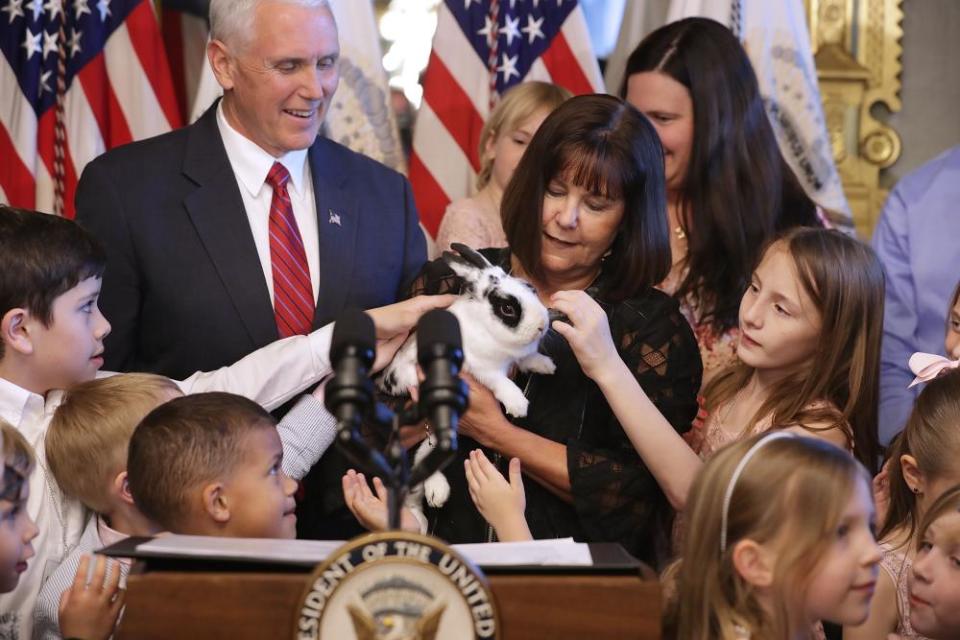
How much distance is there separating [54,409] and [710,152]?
180 centimetres

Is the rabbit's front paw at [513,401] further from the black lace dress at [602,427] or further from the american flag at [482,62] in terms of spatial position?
the american flag at [482,62]

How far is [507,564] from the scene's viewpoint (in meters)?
1.67

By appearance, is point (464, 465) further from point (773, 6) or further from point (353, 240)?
point (773, 6)

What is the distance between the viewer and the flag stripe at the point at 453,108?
418cm

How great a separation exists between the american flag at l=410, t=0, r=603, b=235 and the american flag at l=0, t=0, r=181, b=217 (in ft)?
2.92

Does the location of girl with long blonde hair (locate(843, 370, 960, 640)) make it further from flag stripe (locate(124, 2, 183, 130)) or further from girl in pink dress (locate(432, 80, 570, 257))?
flag stripe (locate(124, 2, 183, 130))

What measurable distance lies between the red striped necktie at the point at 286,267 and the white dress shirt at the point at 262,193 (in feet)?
0.05

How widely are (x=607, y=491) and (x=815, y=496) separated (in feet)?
1.97

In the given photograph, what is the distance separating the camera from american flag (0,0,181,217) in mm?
3857

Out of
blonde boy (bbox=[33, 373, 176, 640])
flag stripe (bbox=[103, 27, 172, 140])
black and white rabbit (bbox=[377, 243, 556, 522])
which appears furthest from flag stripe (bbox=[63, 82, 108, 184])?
black and white rabbit (bbox=[377, 243, 556, 522])

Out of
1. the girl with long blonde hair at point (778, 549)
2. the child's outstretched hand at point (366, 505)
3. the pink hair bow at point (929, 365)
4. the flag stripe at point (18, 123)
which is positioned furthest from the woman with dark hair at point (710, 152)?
the flag stripe at point (18, 123)

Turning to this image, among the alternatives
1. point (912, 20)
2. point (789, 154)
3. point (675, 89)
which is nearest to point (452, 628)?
point (675, 89)

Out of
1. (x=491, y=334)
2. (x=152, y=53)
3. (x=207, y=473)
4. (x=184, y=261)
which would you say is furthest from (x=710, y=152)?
(x=152, y=53)

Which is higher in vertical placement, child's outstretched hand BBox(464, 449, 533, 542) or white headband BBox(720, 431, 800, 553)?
white headband BBox(720, 431, 800, 553)
